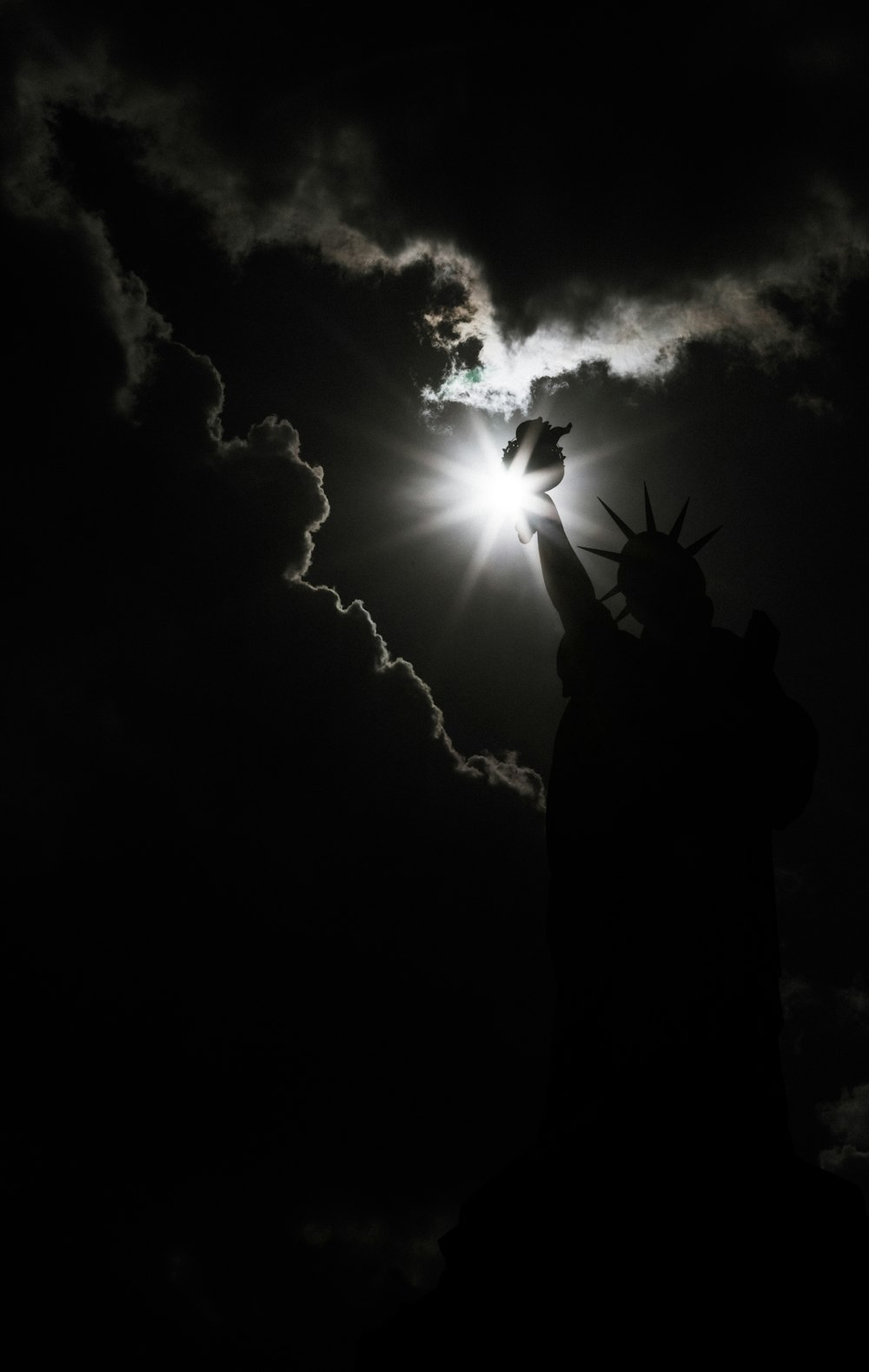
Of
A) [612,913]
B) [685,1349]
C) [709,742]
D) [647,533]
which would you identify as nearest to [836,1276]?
[685,1349]

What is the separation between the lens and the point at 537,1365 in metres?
6.44

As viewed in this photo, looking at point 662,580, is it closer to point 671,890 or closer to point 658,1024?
point 671,890

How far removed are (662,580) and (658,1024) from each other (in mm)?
4160

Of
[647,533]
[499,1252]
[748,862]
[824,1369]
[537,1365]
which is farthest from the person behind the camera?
[647,533]

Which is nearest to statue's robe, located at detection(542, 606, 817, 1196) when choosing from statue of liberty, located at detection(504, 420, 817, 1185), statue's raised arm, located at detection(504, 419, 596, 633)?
statue of liberty, located at detection(504, 420, 817, 1185)

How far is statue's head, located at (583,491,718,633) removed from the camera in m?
9.55

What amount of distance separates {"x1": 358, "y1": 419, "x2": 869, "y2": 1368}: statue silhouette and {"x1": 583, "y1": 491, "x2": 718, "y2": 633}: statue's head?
0.02m

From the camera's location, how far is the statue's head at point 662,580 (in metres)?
9.55

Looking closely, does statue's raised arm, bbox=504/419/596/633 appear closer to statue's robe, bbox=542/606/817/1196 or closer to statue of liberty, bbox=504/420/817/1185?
statue of liberty, bbox=504/420/817/1185

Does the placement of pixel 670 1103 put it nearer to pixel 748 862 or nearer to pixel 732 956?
pixel 732 956

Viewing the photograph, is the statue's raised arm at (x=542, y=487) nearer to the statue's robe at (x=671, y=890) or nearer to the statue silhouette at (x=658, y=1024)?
the statue silhouette at (x=658, y=1024)

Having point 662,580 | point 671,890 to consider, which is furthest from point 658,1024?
point 662,580

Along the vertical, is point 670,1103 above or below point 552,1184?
above

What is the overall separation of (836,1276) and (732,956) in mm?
2225
